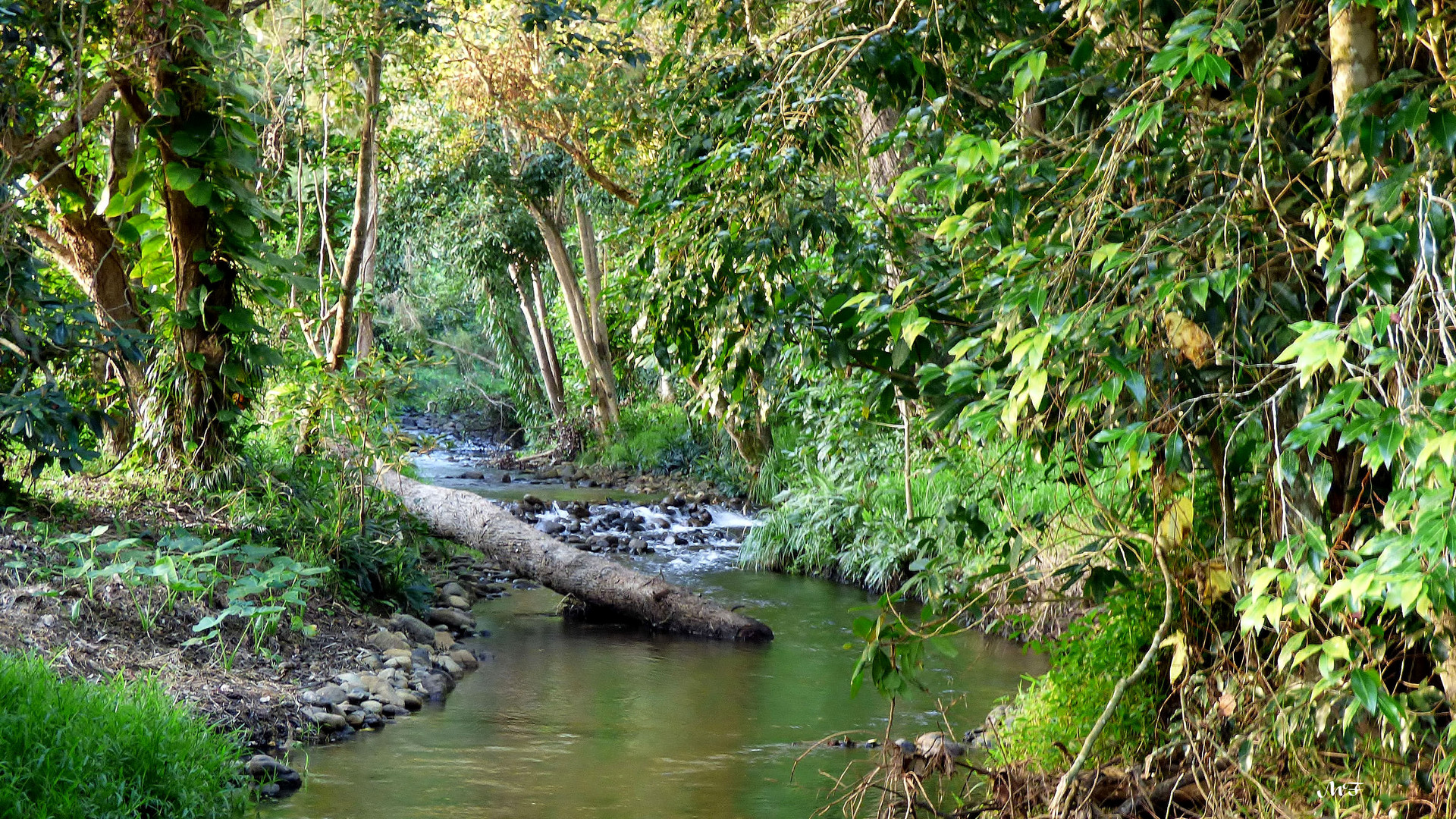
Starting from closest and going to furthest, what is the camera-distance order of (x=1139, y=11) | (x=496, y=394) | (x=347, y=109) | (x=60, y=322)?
(x=1139, y=11)
(x=60, y=322)
(x=347, y=109)
(x=496, y=394)

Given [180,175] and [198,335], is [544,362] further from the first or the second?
[180,175]

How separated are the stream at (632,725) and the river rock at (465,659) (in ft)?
0.20

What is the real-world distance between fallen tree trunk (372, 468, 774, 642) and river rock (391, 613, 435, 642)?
0.97 m

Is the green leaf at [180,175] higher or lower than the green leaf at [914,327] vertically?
higher

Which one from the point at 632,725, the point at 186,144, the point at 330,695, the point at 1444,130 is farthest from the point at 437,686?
the point at 1444,130

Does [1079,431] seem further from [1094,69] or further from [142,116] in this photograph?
[142,116]

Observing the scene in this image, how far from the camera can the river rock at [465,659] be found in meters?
6.72

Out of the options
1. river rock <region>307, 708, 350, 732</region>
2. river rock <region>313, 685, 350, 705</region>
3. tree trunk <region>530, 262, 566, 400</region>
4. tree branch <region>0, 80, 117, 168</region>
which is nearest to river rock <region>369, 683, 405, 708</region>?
river rock <region>313, 685, 350, 705</region>

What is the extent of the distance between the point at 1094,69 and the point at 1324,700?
2.10 metres

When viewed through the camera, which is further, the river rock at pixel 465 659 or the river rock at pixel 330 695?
the river rock at pixel 465 659

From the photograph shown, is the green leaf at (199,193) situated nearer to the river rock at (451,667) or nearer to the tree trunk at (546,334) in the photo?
Result: the river rock at (451,667)

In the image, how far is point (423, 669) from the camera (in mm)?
6367

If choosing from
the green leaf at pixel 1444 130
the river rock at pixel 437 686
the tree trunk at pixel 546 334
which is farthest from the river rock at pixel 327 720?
the tree trunk at pixel 546 334

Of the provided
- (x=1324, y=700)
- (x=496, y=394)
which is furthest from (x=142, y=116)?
(x=496, y=394)
